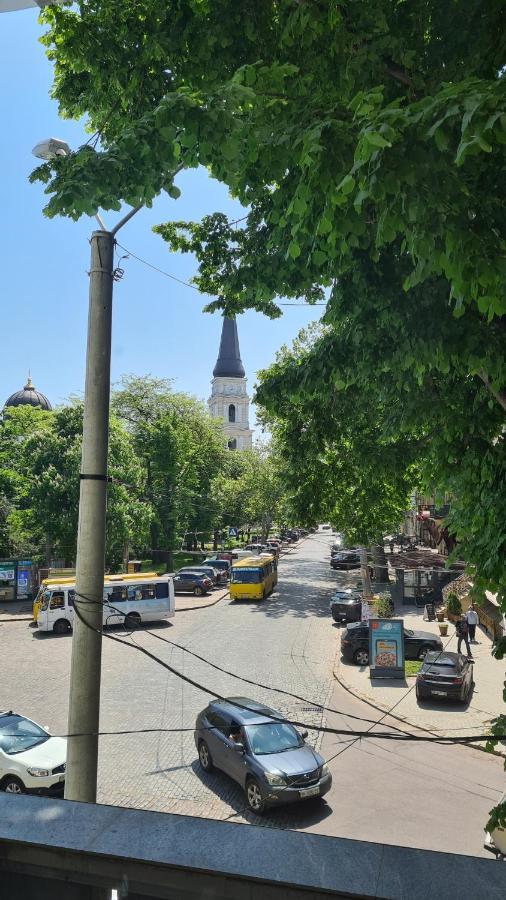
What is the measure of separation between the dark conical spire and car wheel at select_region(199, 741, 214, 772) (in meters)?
88.4

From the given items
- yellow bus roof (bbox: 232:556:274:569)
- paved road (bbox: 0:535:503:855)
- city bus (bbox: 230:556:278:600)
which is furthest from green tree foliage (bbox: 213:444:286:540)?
paved road (bbox: 0:535:503:855)

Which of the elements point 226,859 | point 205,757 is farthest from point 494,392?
point 205,757

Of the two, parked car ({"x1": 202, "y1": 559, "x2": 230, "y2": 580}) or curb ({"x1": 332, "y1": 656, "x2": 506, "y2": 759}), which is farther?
parked car ({"x1": 202, "y1": 559, "x2": 230, "y2": 580})

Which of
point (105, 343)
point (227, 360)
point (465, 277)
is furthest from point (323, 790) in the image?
point (227, 360)

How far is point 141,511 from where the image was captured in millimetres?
34938

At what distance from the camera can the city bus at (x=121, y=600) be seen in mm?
25625

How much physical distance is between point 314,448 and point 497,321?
19.1 ft

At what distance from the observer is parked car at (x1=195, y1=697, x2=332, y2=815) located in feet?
32.3

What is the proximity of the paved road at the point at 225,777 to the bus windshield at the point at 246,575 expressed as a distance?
6907 millimetres

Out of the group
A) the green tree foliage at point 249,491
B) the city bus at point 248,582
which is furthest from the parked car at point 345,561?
the city bus at point 248,582

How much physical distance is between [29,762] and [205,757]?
316cm

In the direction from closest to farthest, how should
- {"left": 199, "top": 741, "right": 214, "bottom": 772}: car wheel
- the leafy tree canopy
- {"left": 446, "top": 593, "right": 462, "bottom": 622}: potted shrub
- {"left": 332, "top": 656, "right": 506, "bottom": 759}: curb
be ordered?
the leafy tree canopy → {"left": 199, "top": 741, "right": 214, "bottom": 772}: car wheel → {"left": 332, "top": 656, "right": 506, "bottom": 759}: curb → {"left": 446, "top": 593, "right": 462, "bottom": 622}: potted shrub

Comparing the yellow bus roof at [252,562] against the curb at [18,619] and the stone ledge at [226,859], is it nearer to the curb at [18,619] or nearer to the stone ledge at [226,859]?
the curb at [18,619]

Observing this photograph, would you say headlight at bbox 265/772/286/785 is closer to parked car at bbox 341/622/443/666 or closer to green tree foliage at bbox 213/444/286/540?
parked car at bbox 341/622/443/666
